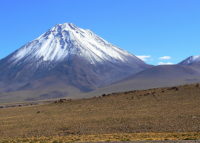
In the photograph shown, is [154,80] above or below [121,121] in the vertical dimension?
above

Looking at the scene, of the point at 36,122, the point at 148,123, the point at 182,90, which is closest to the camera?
the point at 148,123

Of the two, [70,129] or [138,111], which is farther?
[138,111]

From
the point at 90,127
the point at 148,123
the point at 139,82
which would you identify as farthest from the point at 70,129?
the point at 139,82

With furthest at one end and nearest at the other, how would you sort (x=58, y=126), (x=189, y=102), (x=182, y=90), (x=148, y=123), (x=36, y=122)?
(x=182, y=90) → (x=189, y=102) → (x=36, y=122) → (x=58, y=126) → (x=148, y=123)

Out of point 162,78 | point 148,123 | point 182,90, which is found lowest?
point 148,123

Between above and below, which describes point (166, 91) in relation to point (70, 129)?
above

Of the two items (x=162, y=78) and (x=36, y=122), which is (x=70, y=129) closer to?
(x=36, y=122)

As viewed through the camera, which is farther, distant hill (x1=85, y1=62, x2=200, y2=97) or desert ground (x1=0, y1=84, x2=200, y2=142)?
distant hill (x1=85, y1=62, x2=200, y2=97)

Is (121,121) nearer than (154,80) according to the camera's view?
Yes

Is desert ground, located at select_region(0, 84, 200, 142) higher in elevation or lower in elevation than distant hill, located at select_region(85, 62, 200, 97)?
lower

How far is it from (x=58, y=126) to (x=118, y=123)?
261 inches

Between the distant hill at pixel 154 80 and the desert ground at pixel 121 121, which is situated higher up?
the distant hill at pixel 154 80

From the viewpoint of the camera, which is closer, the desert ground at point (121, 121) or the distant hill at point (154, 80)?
the desert ground at point (121, 121)

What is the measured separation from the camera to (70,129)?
3153 cm
